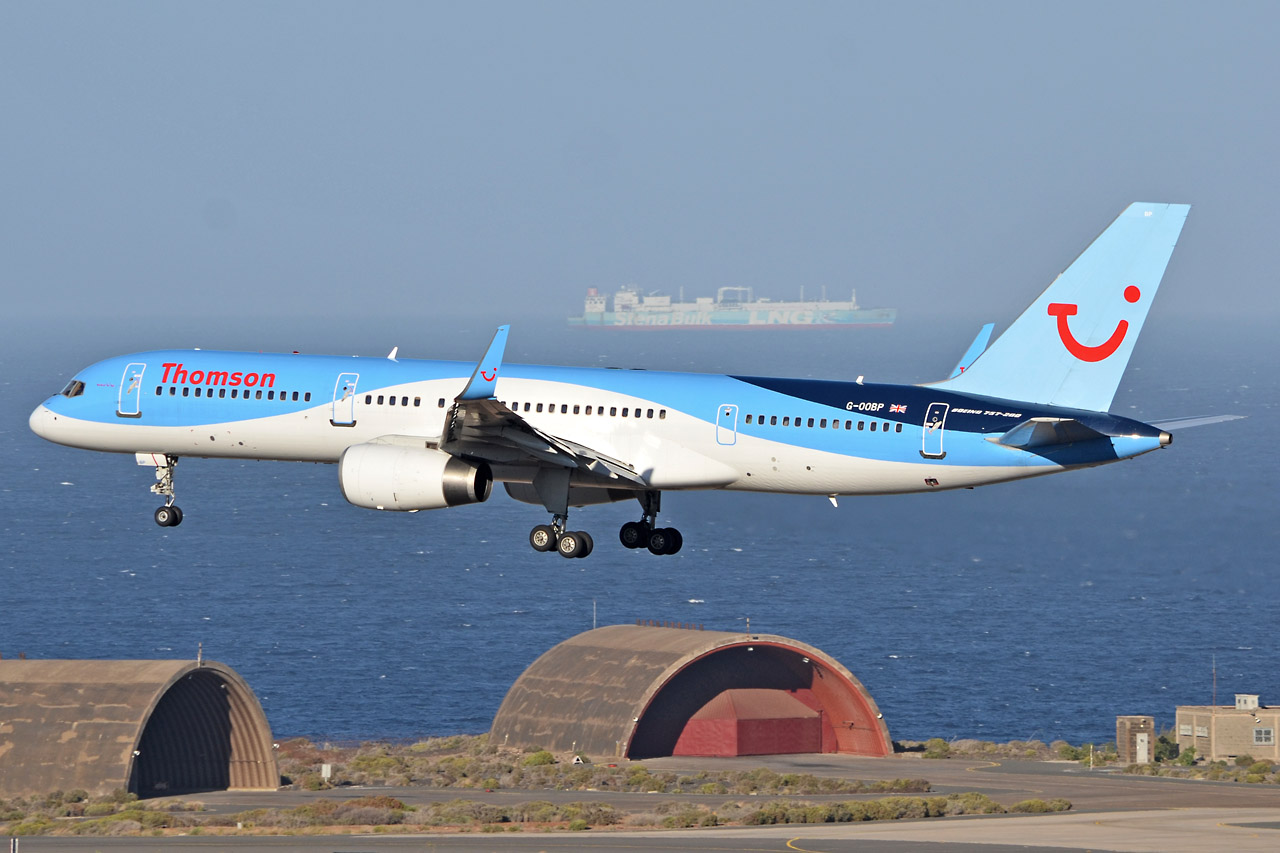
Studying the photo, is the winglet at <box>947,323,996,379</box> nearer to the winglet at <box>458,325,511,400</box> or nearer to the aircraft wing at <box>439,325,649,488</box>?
the aircraft wing at <box>439,325,649,488</box>

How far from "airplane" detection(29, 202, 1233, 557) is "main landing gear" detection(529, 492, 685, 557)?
0.07 metres

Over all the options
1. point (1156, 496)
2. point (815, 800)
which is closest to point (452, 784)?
point (815, 800)

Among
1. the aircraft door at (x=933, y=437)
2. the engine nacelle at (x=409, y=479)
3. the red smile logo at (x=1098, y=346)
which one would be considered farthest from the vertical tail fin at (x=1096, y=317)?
the engine nacelle at (x=409, y=479)

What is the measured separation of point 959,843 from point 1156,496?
44.0 metres

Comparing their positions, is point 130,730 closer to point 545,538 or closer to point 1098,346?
point 545,538

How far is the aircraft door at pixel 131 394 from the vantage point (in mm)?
59812

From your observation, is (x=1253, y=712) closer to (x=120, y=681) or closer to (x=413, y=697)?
(x=413, y=697)

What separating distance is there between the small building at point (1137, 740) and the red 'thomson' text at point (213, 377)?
248 ft

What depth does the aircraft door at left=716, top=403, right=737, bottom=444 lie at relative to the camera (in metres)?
54.3

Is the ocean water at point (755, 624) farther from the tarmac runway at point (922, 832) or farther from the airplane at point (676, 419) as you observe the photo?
the airplane at point (676, 419)

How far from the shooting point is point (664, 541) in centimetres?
5694

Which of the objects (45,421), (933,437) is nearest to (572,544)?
(933,437)

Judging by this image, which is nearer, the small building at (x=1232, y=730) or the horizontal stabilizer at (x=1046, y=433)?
the horizontal stabilizer at (x=1046, y=433)

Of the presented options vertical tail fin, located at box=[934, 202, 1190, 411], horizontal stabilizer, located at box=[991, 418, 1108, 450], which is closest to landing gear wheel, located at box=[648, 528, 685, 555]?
horizontal stabilizer, located at box=[991, 418, 1108, 450]
